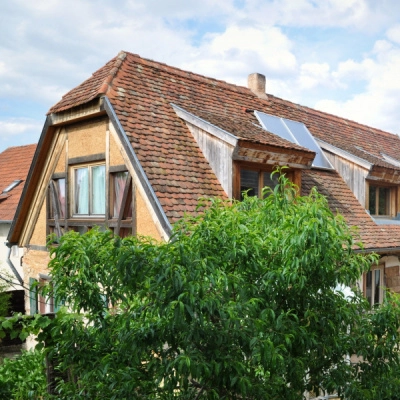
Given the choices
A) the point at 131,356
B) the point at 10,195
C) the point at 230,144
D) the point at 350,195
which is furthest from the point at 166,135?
the point at 10,195

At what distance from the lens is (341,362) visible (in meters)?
5.07

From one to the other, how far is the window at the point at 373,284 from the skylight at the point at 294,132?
304 centimetres

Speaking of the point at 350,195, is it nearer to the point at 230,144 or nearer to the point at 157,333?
the point at 230,144

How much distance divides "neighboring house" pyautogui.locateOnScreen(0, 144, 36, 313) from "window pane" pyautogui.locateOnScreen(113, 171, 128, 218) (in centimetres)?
803

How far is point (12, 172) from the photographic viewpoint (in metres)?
23.1

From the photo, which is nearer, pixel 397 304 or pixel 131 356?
pixel 131 356

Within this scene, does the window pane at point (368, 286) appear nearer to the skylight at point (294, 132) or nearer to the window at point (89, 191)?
the skylight at point (294, 132)

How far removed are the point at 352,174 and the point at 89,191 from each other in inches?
276

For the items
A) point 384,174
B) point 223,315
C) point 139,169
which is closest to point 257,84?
point 384,174

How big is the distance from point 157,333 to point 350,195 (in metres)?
10.4

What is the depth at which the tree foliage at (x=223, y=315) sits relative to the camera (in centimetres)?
398

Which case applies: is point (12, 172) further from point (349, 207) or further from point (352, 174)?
point (349, 207)

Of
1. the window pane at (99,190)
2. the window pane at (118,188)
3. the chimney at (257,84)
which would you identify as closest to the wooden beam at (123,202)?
the window pane at (118,188)

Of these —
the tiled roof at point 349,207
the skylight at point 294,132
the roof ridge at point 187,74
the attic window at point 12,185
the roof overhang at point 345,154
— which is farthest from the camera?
the attic window at point 12,185
